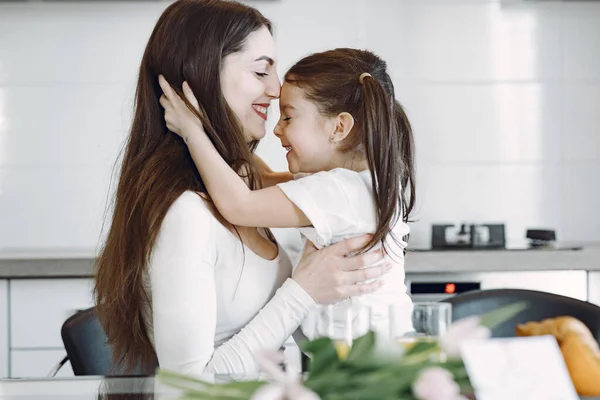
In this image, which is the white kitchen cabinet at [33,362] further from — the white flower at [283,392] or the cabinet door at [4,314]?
the white flower at [283,392]

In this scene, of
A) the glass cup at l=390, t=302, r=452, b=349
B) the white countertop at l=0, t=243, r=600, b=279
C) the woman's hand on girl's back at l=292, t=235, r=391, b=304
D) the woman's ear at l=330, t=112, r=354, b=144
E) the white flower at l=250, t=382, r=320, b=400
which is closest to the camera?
the white flower at l=250, t=382, r=320, b=400

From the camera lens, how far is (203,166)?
1342mm

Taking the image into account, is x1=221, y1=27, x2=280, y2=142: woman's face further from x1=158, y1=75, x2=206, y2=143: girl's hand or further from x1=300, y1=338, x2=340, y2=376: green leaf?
x1=300, y1=338, x2=340, y2=376: green leaf

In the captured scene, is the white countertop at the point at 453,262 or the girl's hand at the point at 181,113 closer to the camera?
the girl's hand at the point at 181,113

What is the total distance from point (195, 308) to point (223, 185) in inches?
8.5

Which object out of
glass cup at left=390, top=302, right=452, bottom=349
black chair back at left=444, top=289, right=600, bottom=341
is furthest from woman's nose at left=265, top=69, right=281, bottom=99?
glass cup at left=390, top=302, right=452, bottom=349

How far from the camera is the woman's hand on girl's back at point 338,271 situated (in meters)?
1.33

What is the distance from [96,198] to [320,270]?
195cm

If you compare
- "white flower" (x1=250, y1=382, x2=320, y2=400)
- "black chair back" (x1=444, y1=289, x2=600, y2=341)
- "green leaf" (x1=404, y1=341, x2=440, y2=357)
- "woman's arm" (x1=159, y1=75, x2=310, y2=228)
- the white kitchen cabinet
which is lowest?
the white kitchen cabinet

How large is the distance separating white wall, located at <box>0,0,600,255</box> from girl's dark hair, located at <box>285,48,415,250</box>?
150 cm

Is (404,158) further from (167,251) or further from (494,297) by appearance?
(167,251)

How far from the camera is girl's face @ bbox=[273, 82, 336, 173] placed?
161 centimetres

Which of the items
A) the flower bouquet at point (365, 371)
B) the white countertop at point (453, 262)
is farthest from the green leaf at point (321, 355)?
the white countertop at point (453, 262)

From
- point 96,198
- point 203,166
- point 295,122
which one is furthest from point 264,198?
point 96,198
